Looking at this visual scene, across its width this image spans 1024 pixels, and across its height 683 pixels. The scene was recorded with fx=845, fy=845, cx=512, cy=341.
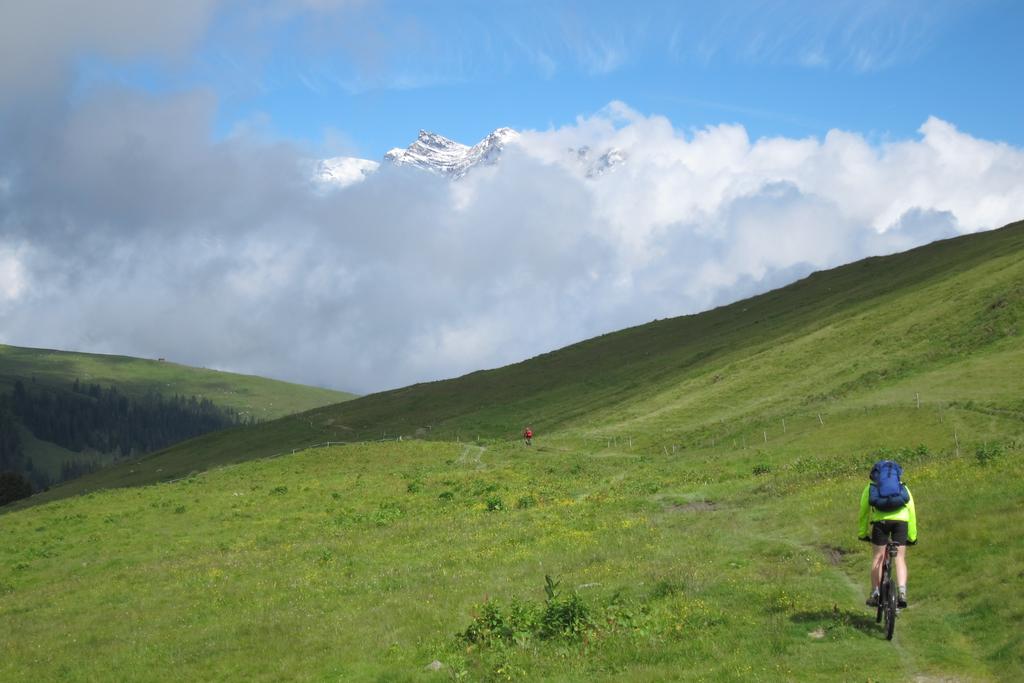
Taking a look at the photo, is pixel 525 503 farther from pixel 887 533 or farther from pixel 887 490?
pixel 887 490

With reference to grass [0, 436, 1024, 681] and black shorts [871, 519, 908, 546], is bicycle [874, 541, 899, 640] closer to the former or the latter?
black shorts [871, 519, 908, 546]

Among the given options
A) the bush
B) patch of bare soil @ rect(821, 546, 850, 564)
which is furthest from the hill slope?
the bush

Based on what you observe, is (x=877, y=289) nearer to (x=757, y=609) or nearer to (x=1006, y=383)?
(x=1006, y=383)

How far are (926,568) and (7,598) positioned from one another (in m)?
Result: 34.3

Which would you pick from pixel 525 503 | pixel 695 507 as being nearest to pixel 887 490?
pixel 695 507

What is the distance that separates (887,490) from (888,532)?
87 cm

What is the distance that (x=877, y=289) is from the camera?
102 m

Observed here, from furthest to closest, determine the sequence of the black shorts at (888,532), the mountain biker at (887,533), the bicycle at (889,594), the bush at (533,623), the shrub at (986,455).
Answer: the shrub at (986,455) < the bush at (533,623) < the black shorts at (888,532) < the mountain biker at (887,533) < the bicycle at (889,594)

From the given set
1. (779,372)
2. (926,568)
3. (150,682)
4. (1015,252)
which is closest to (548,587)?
(926,568)

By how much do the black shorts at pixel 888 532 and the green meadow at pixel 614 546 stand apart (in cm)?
172

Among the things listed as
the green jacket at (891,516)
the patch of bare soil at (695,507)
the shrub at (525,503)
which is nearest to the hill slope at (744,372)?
the patch of bare soil at (695,507)

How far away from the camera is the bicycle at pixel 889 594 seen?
53.5 ft

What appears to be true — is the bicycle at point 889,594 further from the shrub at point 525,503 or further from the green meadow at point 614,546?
the shrub at point 525,503

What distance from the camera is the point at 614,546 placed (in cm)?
2783
